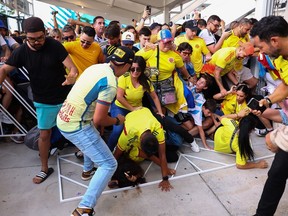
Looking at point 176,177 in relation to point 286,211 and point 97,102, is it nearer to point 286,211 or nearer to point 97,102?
point 286,211

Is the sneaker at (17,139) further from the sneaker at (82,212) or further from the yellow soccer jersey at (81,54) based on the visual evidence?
the sneaker at (82,212)

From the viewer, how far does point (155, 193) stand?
281 centimetres

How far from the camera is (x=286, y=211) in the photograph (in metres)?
2.47

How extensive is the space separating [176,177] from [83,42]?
2.13 metres

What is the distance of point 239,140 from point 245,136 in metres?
0.09

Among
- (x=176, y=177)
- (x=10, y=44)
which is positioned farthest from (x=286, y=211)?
(x=10, y=44)

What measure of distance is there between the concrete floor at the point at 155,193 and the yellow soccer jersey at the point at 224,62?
1.62 metres

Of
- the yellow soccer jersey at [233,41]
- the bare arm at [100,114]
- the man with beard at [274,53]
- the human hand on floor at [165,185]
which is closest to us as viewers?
the man with beard at [274,53]

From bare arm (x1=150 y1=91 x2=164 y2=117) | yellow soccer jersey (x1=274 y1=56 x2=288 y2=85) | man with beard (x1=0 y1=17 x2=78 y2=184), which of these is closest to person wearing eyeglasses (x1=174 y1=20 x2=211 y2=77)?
bare arm (x1=150 y1=91 x2=164 y2=117)

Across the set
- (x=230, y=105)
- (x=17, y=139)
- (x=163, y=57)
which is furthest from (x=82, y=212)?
(x=230, y=105)

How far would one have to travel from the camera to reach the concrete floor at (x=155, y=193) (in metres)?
2.53

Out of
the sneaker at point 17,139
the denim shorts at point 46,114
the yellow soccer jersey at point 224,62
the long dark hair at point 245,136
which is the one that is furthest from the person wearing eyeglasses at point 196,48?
the sneaker at point 17,139

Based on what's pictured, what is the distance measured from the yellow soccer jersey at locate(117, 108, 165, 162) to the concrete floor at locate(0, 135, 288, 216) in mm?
450

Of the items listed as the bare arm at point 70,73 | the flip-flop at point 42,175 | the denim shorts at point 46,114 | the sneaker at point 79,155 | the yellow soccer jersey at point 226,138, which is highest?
the bare arm at point 70,73
